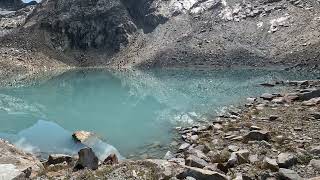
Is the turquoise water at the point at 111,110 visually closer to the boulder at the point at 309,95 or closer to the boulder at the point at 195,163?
the boulder at the point at 309,95

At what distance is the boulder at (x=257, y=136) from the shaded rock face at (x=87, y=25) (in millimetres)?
85816

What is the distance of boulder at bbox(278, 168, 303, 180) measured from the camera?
43.4ft

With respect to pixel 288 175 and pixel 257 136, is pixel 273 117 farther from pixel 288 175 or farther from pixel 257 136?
pixel 288 175

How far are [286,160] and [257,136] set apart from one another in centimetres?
485

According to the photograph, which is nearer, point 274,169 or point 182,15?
point 274,169

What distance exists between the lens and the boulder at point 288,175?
13.2 meters

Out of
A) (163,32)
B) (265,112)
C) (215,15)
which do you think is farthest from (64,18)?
(265,112)

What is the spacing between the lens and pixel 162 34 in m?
101

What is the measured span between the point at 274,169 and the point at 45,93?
45.6 metres

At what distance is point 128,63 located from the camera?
9719 centimetres

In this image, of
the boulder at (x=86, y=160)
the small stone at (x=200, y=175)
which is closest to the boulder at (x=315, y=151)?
the small stone at (x=200, y=175)

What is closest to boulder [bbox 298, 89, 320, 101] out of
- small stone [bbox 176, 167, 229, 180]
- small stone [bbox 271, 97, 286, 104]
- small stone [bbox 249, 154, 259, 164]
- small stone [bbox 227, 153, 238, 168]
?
small stone [bbox 271, 97, 286, 104]

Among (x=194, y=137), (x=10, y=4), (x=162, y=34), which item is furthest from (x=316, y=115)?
(x=10, y=4)

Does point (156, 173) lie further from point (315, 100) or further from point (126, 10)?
point (126, 10)
